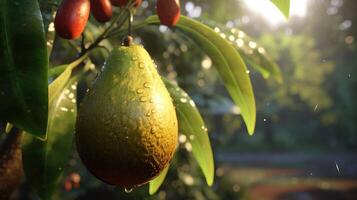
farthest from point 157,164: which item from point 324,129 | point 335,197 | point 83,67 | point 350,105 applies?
point 324,129

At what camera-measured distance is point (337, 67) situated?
86.6ft

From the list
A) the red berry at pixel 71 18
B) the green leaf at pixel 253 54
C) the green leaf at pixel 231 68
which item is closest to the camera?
the red berry at pixel 71 18

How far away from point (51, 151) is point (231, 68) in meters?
0.56

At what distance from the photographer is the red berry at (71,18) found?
1.02 metres

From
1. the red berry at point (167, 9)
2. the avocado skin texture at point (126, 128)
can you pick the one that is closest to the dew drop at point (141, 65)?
the avocado skin texture at point (126, 128)

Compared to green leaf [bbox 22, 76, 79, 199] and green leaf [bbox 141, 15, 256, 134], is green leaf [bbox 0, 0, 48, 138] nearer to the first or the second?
green leaf [bbox 22, 76, 79, 199]

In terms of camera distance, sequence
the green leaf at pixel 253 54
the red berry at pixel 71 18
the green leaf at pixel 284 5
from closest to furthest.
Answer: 1. the red berry at pixel 71 18
2. the green leaf at pixel 284 5
3. the green leaf at pixel 253 54

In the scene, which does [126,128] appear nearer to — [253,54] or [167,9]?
[167,9]

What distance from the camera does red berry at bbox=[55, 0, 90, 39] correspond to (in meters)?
1.02

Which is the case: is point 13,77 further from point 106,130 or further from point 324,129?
point 324,129

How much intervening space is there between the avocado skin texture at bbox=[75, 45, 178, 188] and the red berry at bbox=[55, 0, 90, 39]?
111mm

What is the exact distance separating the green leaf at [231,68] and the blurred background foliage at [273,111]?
25 cm

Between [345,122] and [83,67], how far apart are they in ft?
82.5

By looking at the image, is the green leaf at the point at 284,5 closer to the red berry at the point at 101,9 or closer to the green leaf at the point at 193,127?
the red berry at the point at 101,9
